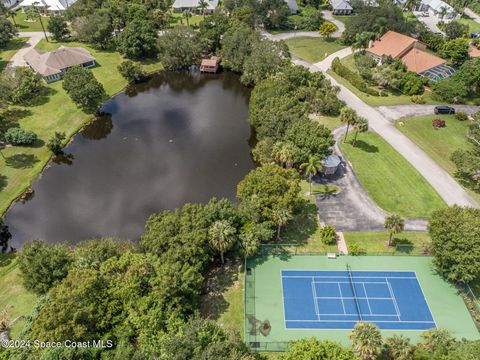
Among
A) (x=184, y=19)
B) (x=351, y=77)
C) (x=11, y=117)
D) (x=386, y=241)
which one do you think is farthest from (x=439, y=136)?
(x=184, y=19)

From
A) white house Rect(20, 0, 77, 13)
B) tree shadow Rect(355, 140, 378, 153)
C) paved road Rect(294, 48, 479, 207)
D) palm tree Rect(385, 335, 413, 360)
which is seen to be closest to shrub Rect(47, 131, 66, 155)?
tree shadow Rect(355, 140, 378, 153)

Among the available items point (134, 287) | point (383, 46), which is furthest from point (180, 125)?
point (383, 46)

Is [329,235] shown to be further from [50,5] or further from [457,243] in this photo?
[50,5]

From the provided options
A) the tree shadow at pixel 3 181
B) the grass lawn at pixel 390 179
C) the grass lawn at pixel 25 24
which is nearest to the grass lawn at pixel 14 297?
the tree shadow at pixel 3 181

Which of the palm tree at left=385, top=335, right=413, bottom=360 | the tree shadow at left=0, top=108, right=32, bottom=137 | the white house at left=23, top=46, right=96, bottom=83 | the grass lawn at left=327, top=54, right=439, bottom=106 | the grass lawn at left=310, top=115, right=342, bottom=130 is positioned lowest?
the grass lawn at left=310, top=115, right=342, bottom=130

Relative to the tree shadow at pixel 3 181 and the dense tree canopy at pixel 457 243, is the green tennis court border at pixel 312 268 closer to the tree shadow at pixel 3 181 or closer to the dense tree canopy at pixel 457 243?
the dense tree canopy at pixel 457 243

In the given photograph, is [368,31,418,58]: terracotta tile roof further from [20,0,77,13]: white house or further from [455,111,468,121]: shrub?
[20,0,77,13]: white house
